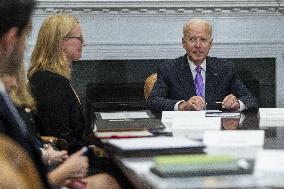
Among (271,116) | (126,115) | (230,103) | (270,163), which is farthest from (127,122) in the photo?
(270,163)

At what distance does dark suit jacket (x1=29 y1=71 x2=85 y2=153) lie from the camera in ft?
11.1

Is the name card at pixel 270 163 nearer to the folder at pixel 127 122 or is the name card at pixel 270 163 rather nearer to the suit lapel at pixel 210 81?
the folder at pixel 127 122

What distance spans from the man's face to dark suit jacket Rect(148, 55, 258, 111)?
2.5 inches

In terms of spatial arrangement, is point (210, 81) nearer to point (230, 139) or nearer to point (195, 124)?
point (195, 124)

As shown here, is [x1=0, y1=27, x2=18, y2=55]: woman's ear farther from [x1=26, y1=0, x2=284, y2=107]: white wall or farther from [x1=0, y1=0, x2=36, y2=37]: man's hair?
[x1=26, y1=0, x2=284, y2=107]: white wall

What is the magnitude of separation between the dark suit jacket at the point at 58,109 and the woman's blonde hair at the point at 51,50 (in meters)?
0.08

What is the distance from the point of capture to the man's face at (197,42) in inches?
163

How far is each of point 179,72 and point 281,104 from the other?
98.6 inches

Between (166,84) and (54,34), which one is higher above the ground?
(54,34)

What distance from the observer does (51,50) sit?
3.61m

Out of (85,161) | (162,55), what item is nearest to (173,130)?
(85,161)

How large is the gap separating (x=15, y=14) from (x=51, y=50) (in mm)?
2030

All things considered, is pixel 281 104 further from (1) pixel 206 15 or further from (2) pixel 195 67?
(2) pixel 195 67

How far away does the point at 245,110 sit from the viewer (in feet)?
12.3
